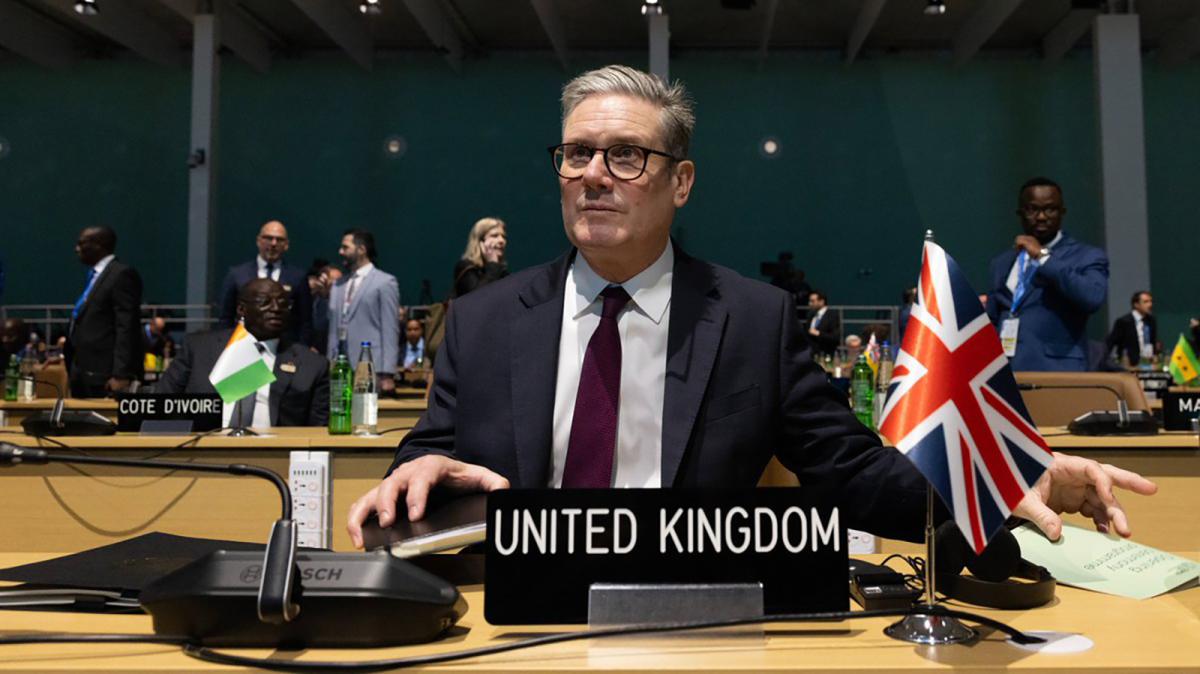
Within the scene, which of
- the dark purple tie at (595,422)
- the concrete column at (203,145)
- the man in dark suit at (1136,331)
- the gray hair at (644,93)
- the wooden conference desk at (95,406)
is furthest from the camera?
the concrete column at (203,145)

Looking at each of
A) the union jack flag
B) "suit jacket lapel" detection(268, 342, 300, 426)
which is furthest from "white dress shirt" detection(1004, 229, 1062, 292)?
the union jack flag

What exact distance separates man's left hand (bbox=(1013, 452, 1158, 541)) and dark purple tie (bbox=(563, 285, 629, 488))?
1.82 feet

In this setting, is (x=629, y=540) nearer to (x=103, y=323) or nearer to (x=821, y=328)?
(x=103, y=323)

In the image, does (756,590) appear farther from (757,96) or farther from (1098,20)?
(757,96)

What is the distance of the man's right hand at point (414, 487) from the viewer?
1121mm

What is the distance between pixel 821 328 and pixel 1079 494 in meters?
7.92

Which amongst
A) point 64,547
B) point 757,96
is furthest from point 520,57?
point 64,547

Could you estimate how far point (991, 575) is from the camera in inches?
41.3

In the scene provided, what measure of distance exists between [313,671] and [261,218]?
1250cm

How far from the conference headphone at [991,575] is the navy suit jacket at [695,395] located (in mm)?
260

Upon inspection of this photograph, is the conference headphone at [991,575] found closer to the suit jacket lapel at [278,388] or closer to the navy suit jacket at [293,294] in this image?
the suit jacket lapel at [278,388]

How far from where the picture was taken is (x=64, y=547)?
2738 mm

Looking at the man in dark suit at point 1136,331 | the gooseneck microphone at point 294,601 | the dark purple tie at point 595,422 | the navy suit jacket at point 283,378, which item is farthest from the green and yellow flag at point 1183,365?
the man in dark suit at point 1136,331

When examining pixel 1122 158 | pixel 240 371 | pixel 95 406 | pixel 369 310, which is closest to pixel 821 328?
pixel 1122 158
